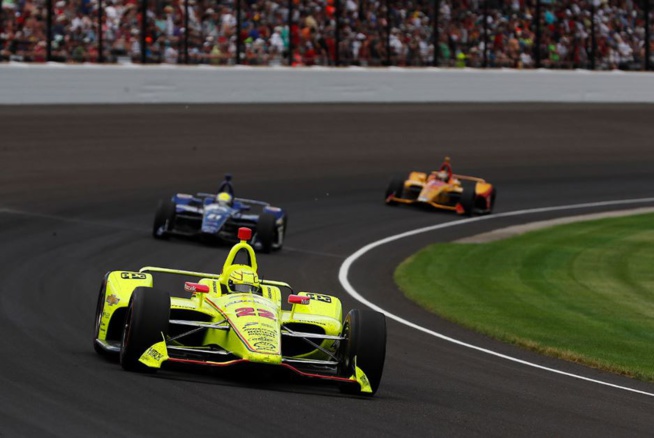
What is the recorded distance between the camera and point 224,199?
952 inches

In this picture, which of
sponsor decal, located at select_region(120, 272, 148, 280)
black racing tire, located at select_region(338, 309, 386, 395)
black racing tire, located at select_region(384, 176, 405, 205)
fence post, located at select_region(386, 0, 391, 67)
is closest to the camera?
black racing tire, located at select_region(338, 309, 386, 395)

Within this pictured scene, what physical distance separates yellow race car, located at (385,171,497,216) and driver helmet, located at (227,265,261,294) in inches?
661

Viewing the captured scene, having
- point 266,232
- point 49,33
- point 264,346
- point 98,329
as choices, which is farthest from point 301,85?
point 264,346

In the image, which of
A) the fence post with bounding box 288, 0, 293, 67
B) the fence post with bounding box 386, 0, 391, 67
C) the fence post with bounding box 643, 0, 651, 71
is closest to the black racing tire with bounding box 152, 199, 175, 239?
the fence post with bounding box 288, 0, 293, 67

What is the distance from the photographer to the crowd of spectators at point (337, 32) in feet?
111

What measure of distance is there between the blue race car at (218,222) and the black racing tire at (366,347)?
1074cm

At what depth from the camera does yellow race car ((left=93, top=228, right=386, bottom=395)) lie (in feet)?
39.7

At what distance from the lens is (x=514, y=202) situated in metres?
32.2

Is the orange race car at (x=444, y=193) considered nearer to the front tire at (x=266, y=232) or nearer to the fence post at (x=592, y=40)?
the front tire at (x=266, y=232)

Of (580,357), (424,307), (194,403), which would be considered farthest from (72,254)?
(194,403)

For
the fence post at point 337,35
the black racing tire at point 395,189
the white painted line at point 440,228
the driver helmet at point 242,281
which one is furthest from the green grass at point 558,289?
the fence post at point 337,35

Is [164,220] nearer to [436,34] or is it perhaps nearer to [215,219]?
[215,219]

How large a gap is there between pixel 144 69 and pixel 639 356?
20.9 m

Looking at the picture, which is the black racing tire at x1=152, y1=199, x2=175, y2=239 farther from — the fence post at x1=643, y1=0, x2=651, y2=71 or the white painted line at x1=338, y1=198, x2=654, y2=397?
the fence post at x1=643, y1=0, x2=651, y2=71
